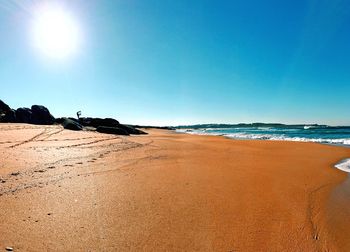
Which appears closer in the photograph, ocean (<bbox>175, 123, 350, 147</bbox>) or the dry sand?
the dry sand

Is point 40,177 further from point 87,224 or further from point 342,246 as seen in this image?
point 342,246

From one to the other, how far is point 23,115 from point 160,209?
3312 centimetres

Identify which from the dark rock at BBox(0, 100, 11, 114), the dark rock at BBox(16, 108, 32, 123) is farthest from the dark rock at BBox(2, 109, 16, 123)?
the dark rock at BBox(0, 100, 11, 114)

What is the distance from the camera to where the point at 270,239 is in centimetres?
350

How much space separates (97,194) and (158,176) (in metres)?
2.11

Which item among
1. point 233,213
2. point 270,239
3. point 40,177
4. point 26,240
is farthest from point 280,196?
point 40,177

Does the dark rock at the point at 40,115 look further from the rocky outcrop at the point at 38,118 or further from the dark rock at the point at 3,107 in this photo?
the dark rock at the point at 3,107

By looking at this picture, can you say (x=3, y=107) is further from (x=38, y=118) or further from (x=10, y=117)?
(x=10, y=117)

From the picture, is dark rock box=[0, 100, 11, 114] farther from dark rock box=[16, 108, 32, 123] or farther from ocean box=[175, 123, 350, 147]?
ocean box=[175, 123, 350, 147]

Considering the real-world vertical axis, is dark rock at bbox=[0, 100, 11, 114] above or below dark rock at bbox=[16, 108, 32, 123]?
above

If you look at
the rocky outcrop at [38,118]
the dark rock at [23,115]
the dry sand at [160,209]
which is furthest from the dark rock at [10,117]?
the dry sand at [160,209]

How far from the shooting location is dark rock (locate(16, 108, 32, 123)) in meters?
30.5

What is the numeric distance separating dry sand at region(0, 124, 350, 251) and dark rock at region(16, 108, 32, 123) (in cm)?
2741

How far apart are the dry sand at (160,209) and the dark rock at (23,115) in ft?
89.9
